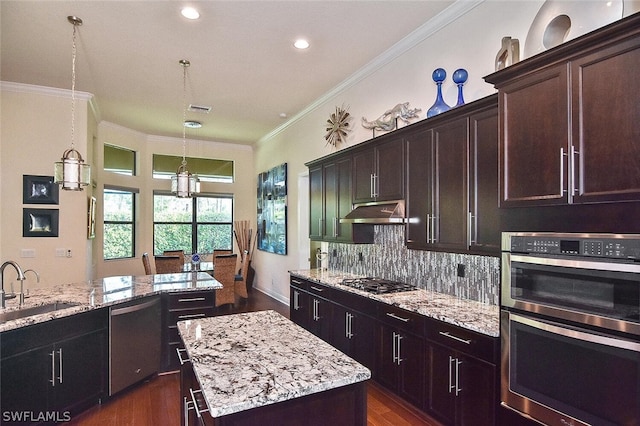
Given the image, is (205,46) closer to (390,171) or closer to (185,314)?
(390,171)

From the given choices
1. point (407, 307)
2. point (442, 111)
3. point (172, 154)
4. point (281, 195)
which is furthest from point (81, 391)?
point (172, 154)

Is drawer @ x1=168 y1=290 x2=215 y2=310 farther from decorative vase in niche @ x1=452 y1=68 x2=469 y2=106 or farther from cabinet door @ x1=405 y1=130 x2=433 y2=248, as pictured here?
decorative vase in niche @ x1=452 y1=68 x2=469 y2=106

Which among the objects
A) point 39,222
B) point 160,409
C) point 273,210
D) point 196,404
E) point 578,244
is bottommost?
point 160,409

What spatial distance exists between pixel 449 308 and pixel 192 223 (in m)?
7.01

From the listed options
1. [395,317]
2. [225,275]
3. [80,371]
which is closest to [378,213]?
[395,317]

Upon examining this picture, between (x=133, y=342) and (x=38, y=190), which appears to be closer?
(x=133, y=342)

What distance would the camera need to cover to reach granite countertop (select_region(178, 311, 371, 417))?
1.34 meters

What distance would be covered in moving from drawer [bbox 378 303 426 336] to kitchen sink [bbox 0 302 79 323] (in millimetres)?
2552

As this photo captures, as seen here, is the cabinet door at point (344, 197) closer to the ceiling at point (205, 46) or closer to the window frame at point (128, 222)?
the ceiling at point (205, 46)

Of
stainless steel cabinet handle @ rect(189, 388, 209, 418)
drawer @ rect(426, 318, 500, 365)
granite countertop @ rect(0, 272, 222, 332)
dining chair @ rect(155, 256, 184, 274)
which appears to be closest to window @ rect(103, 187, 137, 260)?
dining chair @ rect(155, 256, 184, 274)

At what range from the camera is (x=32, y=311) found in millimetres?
2922

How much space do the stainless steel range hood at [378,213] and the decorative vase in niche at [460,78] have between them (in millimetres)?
1008

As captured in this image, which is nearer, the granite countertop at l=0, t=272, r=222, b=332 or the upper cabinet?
the upper cabinet

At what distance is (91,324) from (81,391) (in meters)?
0.52
